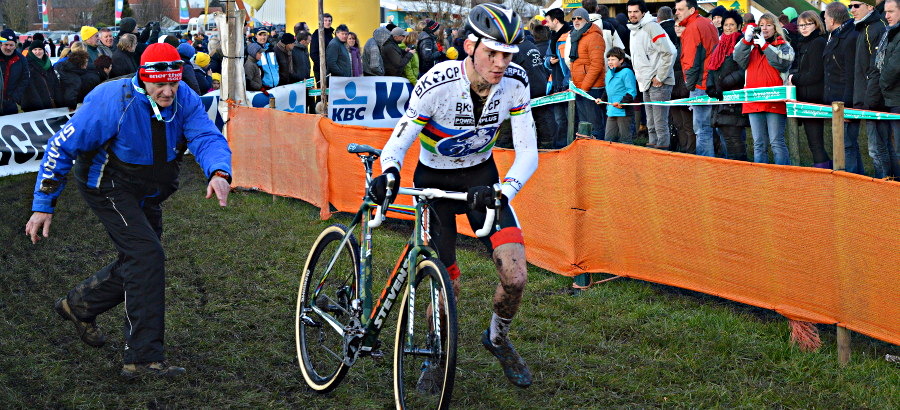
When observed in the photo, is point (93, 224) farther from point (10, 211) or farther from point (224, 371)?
point (224, 371)

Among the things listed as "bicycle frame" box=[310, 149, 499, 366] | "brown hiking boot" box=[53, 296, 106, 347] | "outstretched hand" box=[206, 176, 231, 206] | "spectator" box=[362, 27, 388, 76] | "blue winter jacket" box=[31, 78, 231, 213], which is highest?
"spectator" box=[362, 27, 388, 76]

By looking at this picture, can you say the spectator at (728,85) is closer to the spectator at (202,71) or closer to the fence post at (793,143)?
the fence post at (793,143)

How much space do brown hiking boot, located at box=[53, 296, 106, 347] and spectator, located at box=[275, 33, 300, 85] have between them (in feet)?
41.2

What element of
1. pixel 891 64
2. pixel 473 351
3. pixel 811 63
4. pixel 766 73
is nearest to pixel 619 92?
pixel 766 73

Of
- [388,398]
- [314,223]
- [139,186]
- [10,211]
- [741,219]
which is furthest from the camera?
[10,211]

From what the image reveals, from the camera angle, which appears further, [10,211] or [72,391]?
[10,211]

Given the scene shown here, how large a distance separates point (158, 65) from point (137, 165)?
698 mm

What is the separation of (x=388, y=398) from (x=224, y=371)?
122 cm

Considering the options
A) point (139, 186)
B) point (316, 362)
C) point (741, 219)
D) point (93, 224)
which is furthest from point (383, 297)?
point (93, 224)

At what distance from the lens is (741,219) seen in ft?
22.4

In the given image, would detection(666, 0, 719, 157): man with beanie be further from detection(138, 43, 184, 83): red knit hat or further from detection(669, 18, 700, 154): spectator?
detection(138, 43, 184, 83): red knit hat

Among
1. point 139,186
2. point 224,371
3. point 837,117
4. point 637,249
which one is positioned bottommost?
point 224,371

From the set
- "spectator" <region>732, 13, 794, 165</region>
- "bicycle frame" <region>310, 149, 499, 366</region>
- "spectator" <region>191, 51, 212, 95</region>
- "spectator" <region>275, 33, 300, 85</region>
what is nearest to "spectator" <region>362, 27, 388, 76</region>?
"spectator" <region>275, 33, 300, 85</region>

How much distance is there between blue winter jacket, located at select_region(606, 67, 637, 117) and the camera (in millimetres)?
13773
